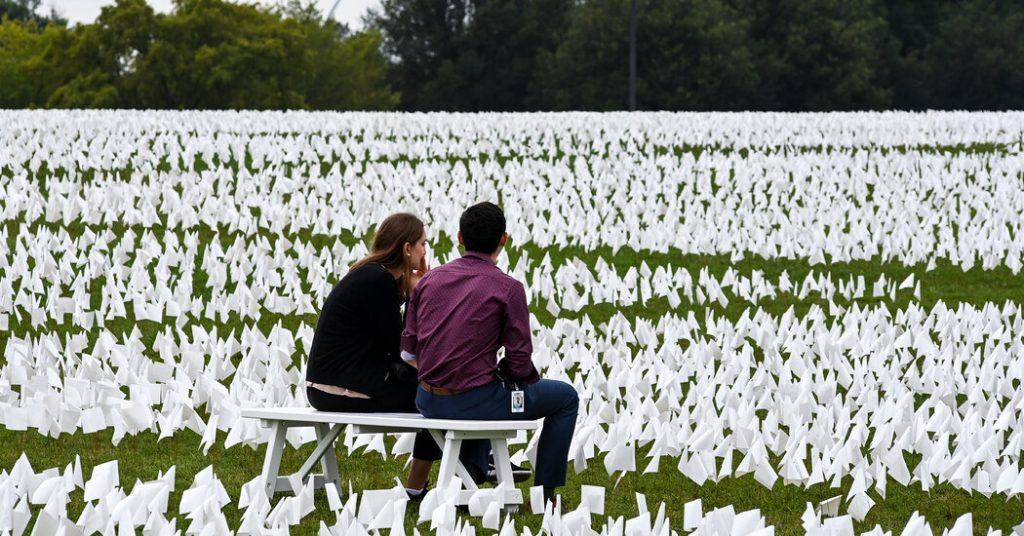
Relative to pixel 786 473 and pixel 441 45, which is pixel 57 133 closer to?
pixel 786 473

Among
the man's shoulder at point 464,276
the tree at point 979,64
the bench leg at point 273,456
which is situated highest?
the tree at point 979,64

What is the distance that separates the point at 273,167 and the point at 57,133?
431cm

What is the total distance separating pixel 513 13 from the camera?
8112cm

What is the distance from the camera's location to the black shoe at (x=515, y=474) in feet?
23.3

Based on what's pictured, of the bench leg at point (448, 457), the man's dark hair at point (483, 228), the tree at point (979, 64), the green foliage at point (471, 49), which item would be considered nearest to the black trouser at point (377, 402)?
the bench leg at point (448, 457)

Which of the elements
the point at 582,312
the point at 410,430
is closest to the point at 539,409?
the point at 410,430

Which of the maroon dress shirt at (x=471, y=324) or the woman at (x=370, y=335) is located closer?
the maroon dress shirt at (x=471, y=324)

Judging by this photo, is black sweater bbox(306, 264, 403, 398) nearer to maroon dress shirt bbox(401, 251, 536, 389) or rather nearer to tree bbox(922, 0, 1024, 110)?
maroon dress shirt bbox(401, 251, 536, 389)

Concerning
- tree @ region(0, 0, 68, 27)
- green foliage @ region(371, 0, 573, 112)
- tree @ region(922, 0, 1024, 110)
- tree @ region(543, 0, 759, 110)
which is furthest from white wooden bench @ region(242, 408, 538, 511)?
tree @ region(0, 0, 68, 27)

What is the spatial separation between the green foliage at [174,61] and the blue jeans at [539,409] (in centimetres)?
5486

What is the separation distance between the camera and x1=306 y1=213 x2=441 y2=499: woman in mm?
6785

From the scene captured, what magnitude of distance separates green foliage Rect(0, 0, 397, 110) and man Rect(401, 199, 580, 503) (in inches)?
2160

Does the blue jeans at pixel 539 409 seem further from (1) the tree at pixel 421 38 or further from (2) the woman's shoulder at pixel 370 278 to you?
(1) the tree at pixel 421 38

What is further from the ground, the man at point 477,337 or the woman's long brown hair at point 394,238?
the woman's long brown hair at point 394,238
